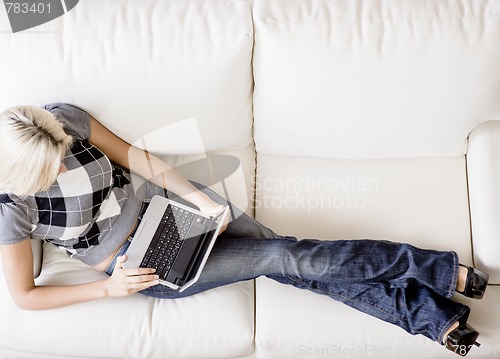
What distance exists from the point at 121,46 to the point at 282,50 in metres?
0.41

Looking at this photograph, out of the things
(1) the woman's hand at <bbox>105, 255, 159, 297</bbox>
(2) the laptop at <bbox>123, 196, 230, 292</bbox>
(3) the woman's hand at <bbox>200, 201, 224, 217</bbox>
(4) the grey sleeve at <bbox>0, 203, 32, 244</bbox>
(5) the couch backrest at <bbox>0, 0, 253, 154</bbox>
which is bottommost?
(1) the woman's hand at <bbox>105, 255, 159, 297</bbox>

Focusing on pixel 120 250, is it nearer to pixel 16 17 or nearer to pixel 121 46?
pixel 121 46

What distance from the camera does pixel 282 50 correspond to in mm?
1373

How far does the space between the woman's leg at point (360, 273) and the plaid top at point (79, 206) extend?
0.65 ft

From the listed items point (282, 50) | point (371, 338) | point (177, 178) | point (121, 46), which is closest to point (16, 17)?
point (121, 46)

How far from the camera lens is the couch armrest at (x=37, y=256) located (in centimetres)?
149

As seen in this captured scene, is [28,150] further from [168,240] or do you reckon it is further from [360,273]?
[360,273]

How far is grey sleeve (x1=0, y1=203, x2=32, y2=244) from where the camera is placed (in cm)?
126

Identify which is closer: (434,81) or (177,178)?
(434,81)

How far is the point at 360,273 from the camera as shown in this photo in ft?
4.60

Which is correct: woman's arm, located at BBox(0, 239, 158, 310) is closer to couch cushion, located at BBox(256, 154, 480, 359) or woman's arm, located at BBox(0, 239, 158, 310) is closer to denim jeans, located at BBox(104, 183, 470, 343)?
denim jeans, located at BBox(104, 183, 470, 343)

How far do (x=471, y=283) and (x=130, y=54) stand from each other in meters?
1.05

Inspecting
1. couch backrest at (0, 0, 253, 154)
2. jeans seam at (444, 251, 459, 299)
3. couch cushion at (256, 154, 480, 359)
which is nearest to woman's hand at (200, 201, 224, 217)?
couch cushion at (256, 154, 480, 359)

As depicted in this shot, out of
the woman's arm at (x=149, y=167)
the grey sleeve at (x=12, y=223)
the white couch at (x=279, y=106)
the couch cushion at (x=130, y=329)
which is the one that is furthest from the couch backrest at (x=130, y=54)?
the couch cushion at (x=130, y=329)
